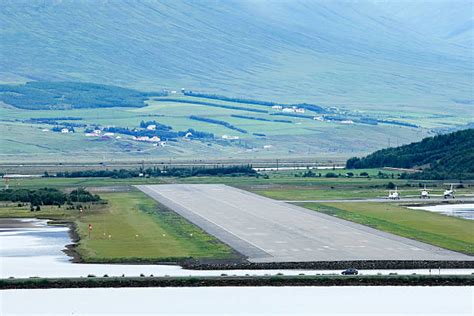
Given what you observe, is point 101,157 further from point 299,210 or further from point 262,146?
point 299,210

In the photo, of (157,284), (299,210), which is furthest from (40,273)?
(299,210)

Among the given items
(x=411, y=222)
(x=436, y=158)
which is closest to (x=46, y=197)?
(x=411, y=222)


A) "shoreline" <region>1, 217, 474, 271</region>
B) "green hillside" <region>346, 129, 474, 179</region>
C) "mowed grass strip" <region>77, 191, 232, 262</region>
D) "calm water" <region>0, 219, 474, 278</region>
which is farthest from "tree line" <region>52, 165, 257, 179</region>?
"shoreline" <region>1, 217, 474, 271</region>

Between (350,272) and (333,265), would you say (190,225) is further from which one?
(350,272)

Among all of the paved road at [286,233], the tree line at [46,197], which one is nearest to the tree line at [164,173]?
the tree line at [46,197]

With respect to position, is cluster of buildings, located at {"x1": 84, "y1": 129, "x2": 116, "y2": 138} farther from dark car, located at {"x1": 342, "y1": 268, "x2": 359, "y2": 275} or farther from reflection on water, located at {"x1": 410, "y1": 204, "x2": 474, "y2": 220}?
dark car, located at {"x1": 342, "y1": 268, "x2": 359, "y2": 275}
